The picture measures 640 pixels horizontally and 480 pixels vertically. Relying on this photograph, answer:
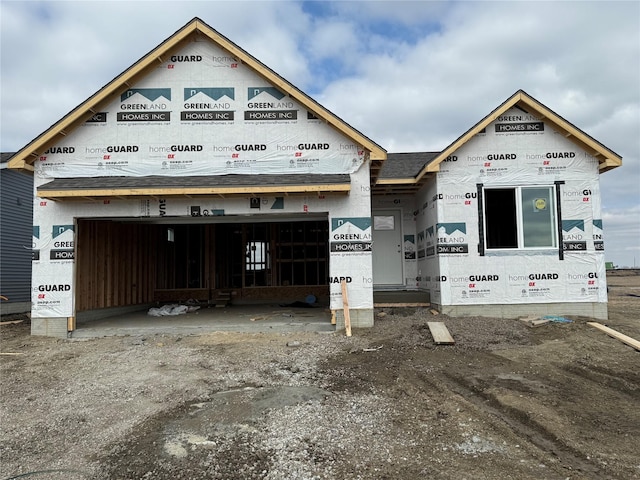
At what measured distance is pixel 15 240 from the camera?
15367 mm

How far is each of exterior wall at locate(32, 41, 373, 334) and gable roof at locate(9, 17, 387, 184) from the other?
0.20 m

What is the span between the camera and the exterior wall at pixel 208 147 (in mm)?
10438

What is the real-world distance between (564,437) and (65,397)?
21.1 ft

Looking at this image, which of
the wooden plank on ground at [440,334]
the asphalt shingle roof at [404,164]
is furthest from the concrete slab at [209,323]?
the asphalt shingle roof at [404,164]

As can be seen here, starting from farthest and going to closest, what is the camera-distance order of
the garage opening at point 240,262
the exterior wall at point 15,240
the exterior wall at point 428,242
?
the garage opening at point 240,262
the exterior wall at point 15,240
the exterior wall at point 428,242

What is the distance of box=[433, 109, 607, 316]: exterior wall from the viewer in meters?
11.1

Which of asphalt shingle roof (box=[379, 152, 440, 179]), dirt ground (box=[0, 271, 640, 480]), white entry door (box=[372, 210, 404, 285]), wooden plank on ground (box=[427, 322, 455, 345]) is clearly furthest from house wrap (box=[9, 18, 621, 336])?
white entry door (box=[372, 210, 404, 285])

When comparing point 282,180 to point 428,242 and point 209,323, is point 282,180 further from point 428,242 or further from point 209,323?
point 428,242

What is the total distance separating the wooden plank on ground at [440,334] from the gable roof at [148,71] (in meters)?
3.89

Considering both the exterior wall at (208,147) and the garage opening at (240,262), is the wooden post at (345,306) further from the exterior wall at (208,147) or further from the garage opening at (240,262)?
the garage opening at (240,262)

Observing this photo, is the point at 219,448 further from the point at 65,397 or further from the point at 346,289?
the point at 346,289

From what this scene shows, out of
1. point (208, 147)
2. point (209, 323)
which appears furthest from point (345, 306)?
point (208, 147)

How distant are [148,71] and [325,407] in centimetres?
888

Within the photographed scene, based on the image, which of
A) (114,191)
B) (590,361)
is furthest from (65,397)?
(590,361)
